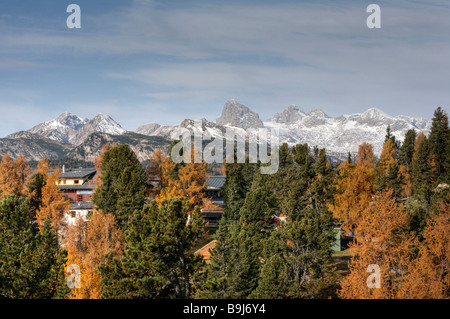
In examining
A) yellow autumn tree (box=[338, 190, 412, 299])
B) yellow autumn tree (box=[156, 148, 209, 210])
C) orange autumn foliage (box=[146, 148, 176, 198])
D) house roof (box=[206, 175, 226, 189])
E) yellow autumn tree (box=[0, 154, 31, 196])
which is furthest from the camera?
house roof (box=[206, 175, 226, 189])

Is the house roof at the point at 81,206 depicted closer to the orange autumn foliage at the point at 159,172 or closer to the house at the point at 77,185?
the house at the point at 77,185

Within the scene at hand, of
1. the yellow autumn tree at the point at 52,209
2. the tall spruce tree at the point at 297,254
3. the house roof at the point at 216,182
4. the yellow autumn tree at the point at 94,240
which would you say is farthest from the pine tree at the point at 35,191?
the house roof at the point at 216,182

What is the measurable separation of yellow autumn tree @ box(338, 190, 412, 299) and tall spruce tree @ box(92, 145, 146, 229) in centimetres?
3338

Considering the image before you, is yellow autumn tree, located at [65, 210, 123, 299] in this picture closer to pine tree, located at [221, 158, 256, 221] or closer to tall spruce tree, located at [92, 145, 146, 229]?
tall spruce tree, located at [92, 145, 146, 229]

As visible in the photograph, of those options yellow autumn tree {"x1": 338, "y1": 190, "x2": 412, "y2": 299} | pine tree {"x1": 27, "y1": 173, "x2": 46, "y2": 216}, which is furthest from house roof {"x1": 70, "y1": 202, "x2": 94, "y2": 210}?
yellow autumn tree {"x1": 338, "y1": 190, "x2": 412, "y2": 299}

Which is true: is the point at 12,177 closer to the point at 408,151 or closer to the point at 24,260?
the point at 24,260

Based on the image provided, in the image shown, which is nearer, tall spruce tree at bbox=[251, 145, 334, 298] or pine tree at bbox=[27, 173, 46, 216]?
tall spruce tree at bbox=[251, 145, 334, 298]

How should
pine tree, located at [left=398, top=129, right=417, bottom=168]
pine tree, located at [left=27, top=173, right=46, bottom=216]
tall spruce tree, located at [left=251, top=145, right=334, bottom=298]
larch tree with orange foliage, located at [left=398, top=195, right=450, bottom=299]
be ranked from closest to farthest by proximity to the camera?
larch tree with orange foliage, located at [left=398, top=195, right=450, bottom=299] < tall spruce tree, located at [left=251, top=145, right=334, bottom=298] < pine tree, located at [left=27, top=173, right=46, bottom=216] < pine tree, located at [left=398, top=129, right=417, bottom=168]

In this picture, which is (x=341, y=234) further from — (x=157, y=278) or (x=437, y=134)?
(x=157, y=278)

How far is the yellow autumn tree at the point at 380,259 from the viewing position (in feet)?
89.9

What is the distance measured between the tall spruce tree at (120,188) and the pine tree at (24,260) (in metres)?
22.5

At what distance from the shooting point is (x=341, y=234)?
64250 mm

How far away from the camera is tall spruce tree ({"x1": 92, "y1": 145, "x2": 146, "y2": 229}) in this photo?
53406mm
